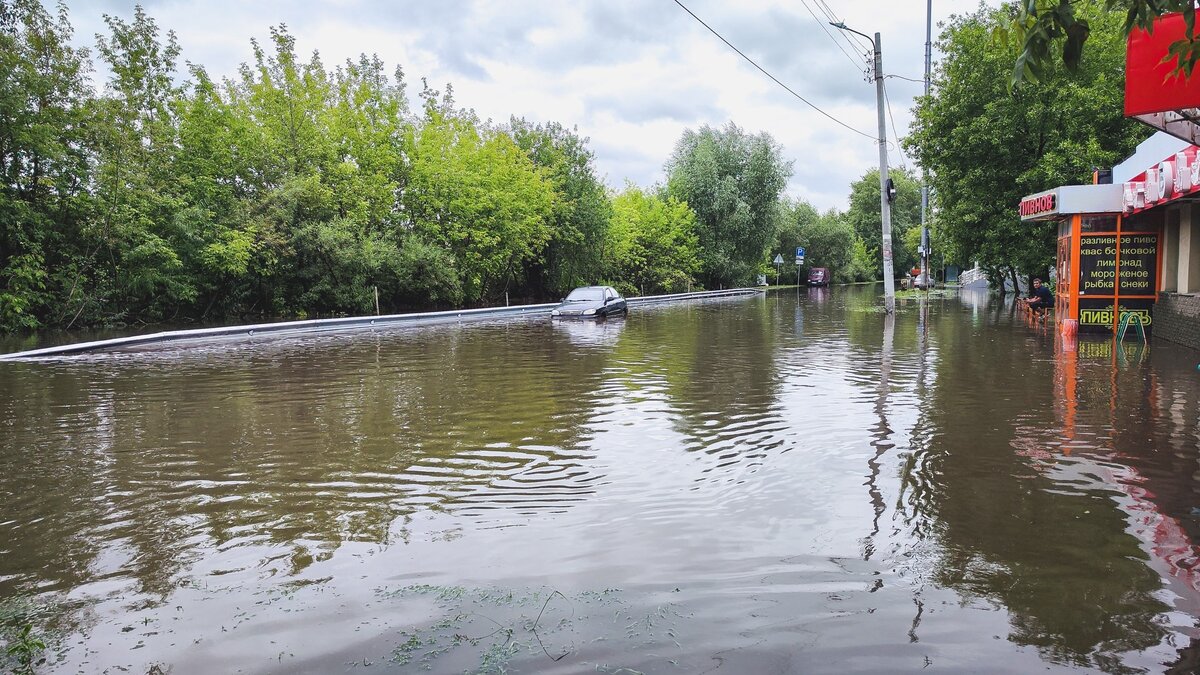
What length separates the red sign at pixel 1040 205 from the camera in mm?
19359

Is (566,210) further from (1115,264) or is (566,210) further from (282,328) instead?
(1115,264)

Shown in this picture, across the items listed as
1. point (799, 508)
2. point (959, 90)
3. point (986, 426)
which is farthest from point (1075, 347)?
point (959, 90)

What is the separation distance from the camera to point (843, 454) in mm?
7117

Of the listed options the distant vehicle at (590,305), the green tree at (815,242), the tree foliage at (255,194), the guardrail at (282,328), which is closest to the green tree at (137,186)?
the tree foliage at (255,194)

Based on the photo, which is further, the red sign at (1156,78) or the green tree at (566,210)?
the green tree at (566,210)

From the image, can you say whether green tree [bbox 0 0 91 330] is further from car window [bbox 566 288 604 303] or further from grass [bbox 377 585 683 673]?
grass [bbox 377 585 683 673]

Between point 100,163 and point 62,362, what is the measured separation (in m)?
11.1

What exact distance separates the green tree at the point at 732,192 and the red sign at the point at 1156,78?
155 ft

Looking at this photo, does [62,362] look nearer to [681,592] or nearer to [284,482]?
[284,482]

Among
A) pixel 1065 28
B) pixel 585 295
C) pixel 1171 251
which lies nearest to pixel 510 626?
pixel 1065 28

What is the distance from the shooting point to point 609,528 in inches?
204

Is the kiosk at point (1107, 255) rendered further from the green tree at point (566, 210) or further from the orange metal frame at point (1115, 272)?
the green tree at point (566, 210)

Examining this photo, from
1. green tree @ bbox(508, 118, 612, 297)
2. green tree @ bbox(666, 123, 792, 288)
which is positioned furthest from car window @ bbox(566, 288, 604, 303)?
green tree @ bbox(666, 123, 792, 288)

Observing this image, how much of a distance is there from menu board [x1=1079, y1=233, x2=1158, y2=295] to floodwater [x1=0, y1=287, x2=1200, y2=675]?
945 cm
